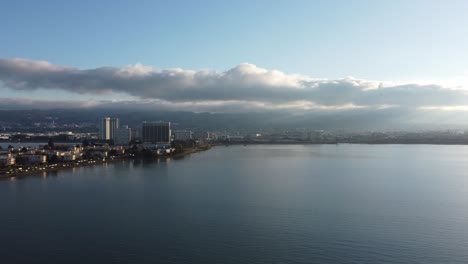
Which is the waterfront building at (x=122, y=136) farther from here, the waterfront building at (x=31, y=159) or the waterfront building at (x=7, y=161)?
the waterfront building at (x=7, y=161)

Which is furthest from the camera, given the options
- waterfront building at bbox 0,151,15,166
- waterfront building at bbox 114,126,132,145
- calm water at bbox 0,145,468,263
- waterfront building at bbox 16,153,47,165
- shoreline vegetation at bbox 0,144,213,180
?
waterfront building at bbox 114,126,132,145

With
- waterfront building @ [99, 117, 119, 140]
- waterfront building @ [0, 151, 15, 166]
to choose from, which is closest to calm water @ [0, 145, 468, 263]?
waterfront building @ [0, 151, 15, 166]

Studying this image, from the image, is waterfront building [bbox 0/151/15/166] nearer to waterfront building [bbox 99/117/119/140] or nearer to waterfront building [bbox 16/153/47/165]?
waterfront building [bbox 16/153/47/165]

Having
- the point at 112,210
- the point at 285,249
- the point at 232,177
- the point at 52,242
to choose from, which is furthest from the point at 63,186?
the point at 285,249

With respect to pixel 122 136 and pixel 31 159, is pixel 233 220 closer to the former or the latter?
pixel 31 159

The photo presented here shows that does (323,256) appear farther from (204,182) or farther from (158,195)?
(204,182)

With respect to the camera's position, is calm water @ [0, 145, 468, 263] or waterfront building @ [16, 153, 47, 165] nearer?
calm water @ [0, 145, 468, 263]

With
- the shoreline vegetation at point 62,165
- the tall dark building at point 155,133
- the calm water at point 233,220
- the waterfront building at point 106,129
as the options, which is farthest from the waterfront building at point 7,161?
the waterfront building at point 106,129
